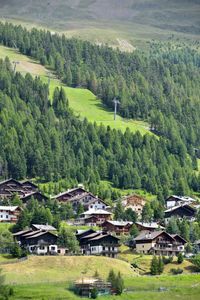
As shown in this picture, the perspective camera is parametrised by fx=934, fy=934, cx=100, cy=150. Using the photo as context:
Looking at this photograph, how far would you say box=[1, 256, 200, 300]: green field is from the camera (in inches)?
4060

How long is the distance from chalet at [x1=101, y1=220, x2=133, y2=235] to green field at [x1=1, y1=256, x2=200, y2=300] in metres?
22.4

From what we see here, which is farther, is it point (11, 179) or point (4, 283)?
point (11, 179)

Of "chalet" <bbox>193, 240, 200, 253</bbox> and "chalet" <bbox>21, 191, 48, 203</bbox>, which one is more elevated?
"chalet" <bbox>21, 191, 48, 203</bbox>

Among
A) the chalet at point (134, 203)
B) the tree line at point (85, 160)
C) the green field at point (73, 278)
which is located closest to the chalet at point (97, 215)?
the chalet at point (134, 203)

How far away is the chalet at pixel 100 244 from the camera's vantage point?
422ft

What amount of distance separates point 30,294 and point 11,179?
65.5m

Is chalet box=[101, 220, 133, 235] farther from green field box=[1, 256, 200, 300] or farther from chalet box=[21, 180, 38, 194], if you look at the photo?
chalet box=[21, 180, 38, 194]

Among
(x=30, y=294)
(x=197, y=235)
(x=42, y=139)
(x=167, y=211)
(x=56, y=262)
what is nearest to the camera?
(x=30, y=294)

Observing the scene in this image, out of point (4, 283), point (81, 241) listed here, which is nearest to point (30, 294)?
point (4, 283)

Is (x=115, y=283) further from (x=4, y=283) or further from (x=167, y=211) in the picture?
(x=167, y=211)

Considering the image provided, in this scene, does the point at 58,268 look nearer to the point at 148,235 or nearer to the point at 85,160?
the point at 148,235

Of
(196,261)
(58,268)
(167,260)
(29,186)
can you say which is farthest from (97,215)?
(58,268)

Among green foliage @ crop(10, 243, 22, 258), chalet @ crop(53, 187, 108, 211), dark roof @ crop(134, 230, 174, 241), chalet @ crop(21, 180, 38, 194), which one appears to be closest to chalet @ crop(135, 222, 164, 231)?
dark roof @ crop(134, 230, 174, 241)

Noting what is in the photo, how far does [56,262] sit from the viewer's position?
11575 cm
